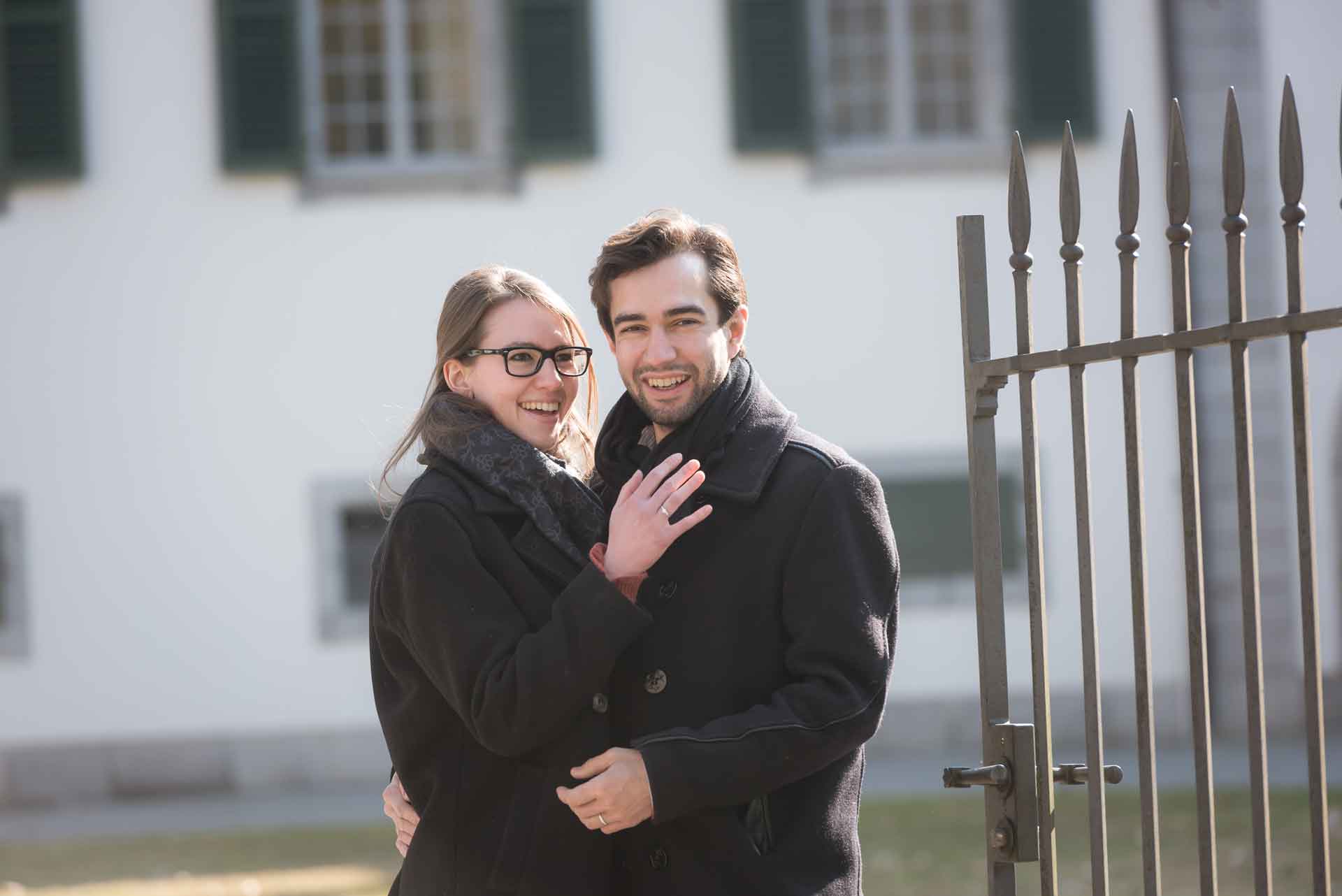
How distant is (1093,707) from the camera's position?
2.79m

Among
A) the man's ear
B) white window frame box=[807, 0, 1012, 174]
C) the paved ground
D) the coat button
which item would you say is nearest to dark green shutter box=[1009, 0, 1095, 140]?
white window frame box=[807, 0, 1012, 174]

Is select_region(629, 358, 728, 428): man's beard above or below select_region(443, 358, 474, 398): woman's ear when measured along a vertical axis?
below

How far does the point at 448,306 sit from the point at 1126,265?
3.92 feet

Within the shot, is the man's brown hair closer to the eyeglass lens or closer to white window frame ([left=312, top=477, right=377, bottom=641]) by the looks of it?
the eyeglass lens

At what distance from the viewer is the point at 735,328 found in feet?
9.69

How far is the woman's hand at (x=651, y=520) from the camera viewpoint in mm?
2660

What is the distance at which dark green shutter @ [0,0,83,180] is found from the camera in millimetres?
11281

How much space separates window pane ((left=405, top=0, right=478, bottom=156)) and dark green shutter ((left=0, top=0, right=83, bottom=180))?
7.42 feet

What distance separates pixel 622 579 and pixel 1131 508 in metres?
0.85

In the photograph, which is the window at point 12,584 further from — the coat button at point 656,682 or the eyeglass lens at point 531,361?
the coat button at point 656,682

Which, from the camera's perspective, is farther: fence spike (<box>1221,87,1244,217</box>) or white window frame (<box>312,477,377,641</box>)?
white window frame (<box>312,477,377,641</box>)

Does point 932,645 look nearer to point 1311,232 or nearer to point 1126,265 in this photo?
point 1311,232

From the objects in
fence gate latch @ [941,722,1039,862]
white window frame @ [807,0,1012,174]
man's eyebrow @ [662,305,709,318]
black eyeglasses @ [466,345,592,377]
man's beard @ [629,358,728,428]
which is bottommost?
fence gate latch @ [941,722,1039,862]

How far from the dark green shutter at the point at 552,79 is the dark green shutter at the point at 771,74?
1.03 meters
